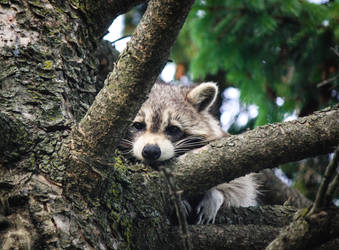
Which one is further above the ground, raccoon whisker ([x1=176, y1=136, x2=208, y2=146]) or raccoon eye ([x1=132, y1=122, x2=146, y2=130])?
raccoon eye ([x1=132, y1=122, x2=146, y2=130])

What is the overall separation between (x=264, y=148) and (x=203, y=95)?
8.16 ft

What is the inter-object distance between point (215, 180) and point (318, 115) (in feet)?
2.48

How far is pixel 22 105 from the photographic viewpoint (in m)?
2.84

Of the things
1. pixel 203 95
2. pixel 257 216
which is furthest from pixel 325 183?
pixel 203 95

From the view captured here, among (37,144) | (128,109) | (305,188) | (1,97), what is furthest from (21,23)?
(305,188)

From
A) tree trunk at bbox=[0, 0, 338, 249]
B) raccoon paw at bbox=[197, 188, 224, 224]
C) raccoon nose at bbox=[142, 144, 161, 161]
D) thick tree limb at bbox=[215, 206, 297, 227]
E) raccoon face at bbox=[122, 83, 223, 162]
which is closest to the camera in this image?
tree trunk at bbox=[0, 0, 338, 249]

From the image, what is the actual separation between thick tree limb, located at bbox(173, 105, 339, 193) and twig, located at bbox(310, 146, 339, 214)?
0.89 m

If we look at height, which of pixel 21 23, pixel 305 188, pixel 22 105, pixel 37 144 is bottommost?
pixel 305 188

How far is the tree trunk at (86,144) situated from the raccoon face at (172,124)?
3.19 ft

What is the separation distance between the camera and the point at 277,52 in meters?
5.70

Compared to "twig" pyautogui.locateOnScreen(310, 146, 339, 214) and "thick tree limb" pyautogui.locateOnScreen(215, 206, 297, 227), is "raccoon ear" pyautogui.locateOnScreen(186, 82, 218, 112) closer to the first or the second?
"thick tree limb" pyautogui.locateOnScreen(215, 206, 297, 227)

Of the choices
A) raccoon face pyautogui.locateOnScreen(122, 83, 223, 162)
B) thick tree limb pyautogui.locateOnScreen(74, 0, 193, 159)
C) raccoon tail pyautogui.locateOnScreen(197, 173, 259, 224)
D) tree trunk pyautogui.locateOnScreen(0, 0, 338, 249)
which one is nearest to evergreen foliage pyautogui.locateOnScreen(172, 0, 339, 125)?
raccoon face pyautogui.locateOnScreen(122, 83, 223, 162)

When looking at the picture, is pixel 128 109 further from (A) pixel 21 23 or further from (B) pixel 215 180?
(A) pixel 21 23

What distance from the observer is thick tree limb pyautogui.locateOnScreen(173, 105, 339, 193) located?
2840mm
